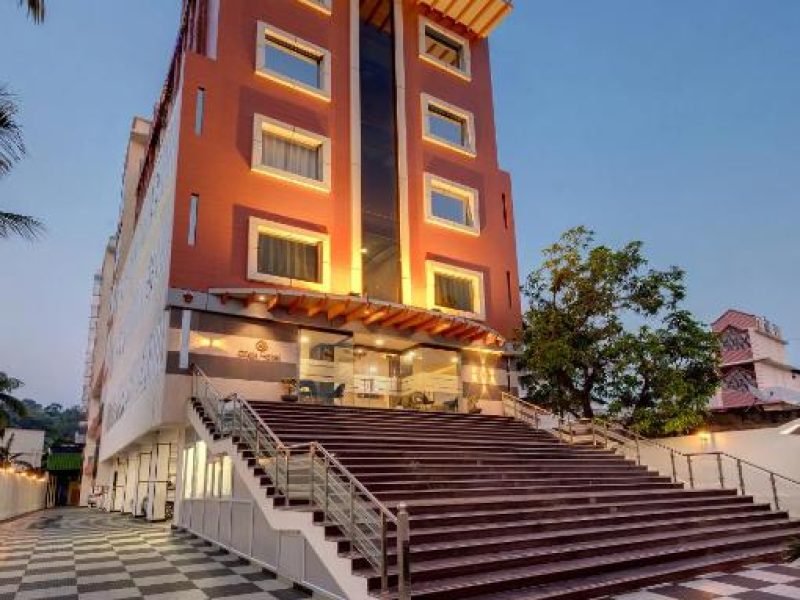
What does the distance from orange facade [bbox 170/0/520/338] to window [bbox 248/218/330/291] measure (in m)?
0.25

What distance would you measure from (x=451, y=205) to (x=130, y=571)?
51.5 feet

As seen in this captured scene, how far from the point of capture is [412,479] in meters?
9.66

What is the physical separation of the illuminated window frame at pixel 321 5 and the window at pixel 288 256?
8638mm

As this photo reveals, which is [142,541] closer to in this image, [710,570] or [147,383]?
[147,383]

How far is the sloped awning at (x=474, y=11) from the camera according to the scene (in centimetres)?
2316

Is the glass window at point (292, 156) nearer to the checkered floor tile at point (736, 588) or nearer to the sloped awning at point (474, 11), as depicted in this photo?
the sloped awning at point (474, 11)

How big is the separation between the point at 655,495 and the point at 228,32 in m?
17.3

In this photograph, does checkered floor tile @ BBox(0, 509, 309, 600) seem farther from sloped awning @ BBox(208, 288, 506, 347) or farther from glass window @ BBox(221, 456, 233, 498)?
sloped awning @ BBox(208, 288, 506, 347)

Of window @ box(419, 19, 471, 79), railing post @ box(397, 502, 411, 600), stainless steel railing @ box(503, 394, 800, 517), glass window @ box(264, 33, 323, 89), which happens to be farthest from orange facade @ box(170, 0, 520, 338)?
railing post @ box(397, 502, 411, 600)

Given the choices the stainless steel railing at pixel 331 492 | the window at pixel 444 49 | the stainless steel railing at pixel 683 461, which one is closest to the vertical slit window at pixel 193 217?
the stainless steel railing at pixel 331 492

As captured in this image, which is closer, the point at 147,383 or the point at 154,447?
the point at 147,383

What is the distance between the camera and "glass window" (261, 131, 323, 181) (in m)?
17.4

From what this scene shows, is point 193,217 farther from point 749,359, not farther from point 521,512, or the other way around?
point 749,359

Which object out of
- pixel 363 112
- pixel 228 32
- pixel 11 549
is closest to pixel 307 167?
pixel 363 112
